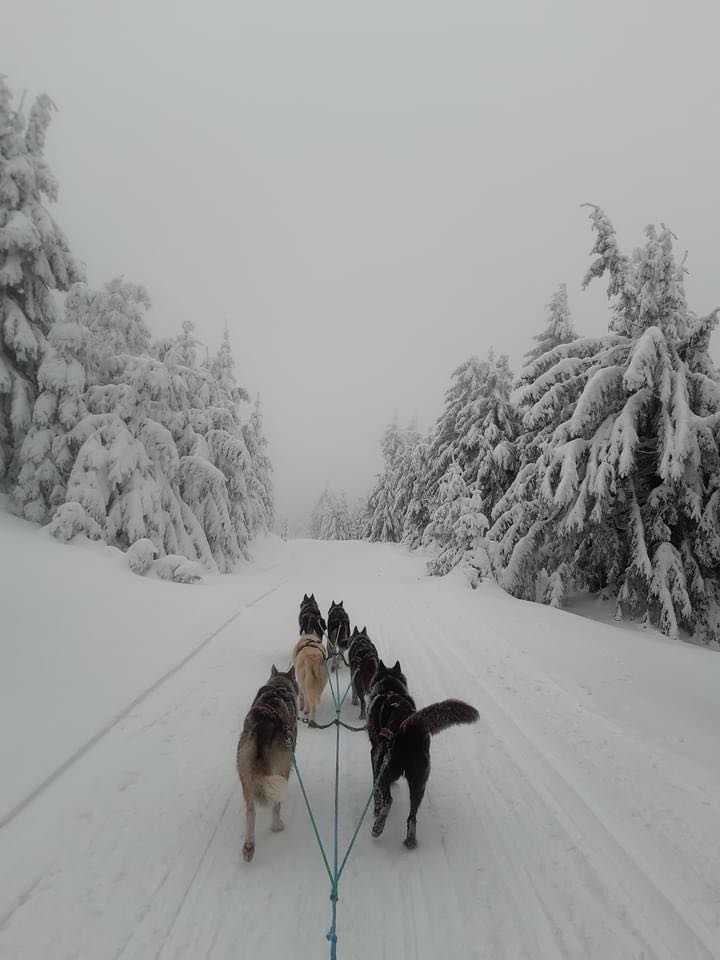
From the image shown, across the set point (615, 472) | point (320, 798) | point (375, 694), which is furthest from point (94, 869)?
point (615, 472)

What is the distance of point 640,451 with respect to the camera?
12.0 meters

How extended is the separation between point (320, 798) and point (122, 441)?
12407 millimetres

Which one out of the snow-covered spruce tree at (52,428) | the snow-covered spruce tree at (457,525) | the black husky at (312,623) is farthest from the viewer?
the snow-covered spruce tree at (457,525)

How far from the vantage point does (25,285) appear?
44.0 ft

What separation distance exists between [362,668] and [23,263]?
15292 millimetres

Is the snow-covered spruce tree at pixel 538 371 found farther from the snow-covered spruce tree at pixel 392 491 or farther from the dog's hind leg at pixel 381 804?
the snow-covered spruce tree at pixel 392 491

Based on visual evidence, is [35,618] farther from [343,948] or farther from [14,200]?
[14,200]

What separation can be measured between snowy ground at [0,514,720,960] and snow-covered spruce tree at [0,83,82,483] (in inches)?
276

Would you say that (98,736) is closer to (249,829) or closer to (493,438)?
(249,829)

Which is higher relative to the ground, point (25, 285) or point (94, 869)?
point (25, 285)

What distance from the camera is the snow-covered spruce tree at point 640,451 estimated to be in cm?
1091

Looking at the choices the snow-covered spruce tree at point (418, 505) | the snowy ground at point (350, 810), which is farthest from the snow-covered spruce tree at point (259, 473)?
the snowy ground at point (350, 810)

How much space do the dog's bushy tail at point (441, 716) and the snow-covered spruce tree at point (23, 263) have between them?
14563 millimetres

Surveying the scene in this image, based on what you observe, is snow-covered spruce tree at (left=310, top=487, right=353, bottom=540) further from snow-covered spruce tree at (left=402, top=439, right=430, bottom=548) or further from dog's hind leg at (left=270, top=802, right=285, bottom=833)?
dog's hind leg at (left=270, top=802, right=285, bottom=833)
